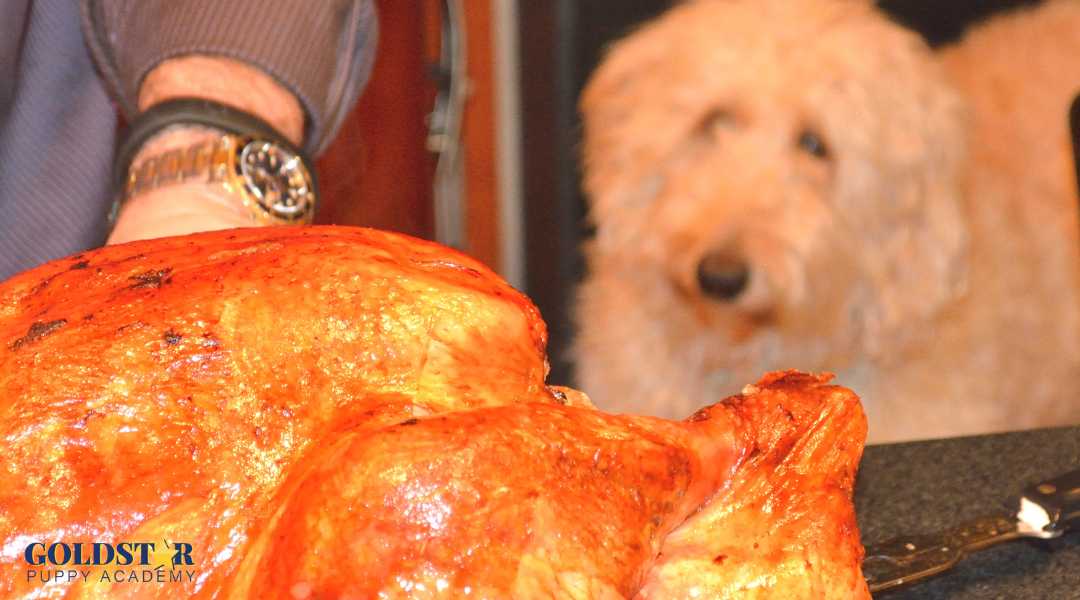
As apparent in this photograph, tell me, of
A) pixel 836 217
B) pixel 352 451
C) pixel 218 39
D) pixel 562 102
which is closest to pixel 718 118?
pixel 836 217

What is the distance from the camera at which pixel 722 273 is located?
6.84 ft

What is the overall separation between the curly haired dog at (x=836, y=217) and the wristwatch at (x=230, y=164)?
4.12 ft

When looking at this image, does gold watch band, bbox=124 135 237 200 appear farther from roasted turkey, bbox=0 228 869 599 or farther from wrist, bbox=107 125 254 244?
roasted turkey, bbox=0 228 869 599

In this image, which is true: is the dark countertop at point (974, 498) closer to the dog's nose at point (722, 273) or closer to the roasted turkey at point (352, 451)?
the roasted turkey at point (352, 451)

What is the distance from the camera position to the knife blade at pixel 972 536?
0.64 meters

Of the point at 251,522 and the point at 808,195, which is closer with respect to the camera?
the point at 251,522

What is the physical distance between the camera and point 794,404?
0.57m

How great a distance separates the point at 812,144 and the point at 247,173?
1.49 m

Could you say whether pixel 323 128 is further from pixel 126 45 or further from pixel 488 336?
pixel 488 336

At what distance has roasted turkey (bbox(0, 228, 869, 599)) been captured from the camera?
43 centimetres

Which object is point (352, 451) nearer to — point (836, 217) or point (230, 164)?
point (230, 164)

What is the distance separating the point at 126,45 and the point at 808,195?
141 cm

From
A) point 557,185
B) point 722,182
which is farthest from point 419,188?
point 722,182

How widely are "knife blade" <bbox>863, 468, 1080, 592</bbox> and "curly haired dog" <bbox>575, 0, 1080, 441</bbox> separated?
54.7 inches
